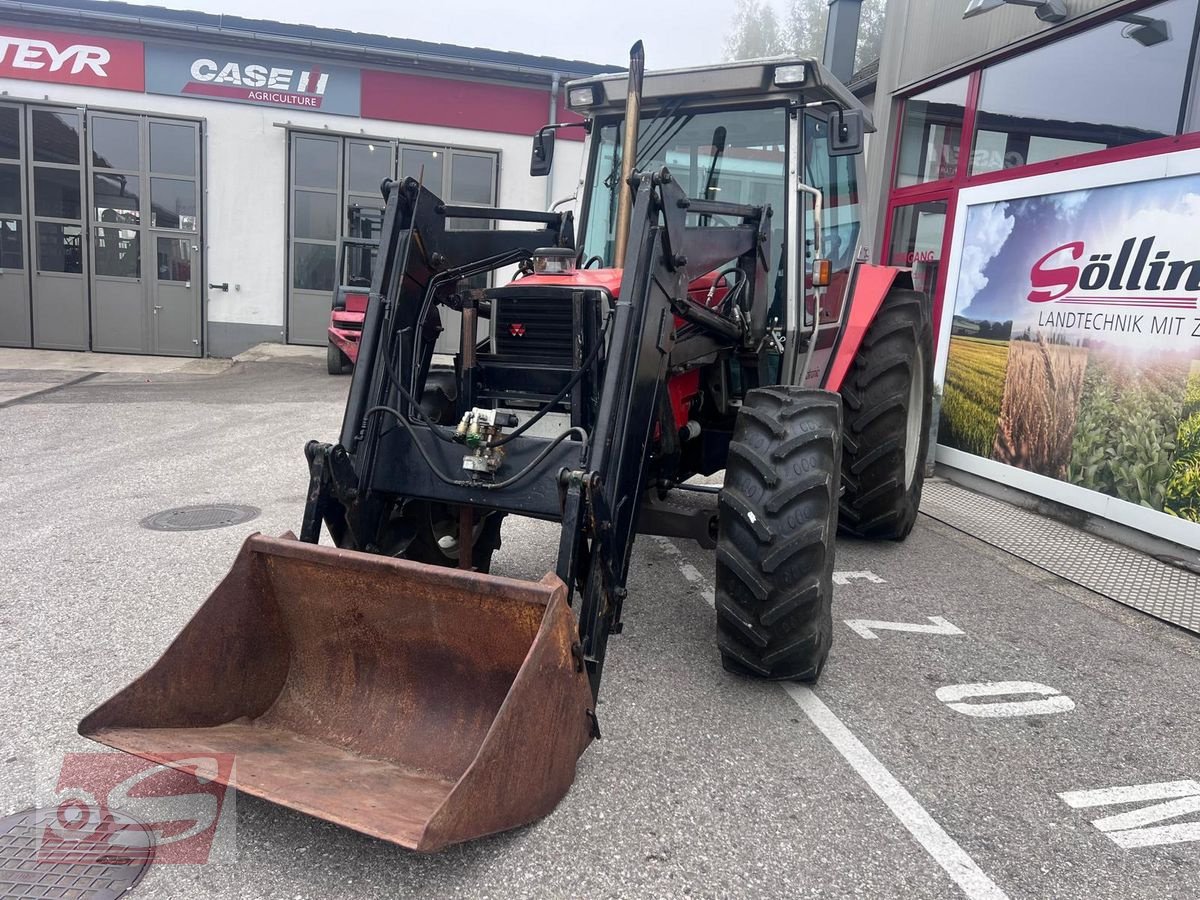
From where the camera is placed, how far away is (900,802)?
2.83 m

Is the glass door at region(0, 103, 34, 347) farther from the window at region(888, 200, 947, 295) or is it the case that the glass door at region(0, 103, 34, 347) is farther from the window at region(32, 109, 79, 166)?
the window at region(888, 200, 947, 295)

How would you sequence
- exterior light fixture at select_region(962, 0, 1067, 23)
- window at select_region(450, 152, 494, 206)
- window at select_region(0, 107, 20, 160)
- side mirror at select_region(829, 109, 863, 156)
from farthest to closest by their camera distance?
Result: window at select_region(450, 152, 494, 206) < window at select_region(0, 107, 20, 160) < exterior light fixture at select_region(962, 0, 1067, 23) < side mirror at select_region(829, 109, 863, 156)

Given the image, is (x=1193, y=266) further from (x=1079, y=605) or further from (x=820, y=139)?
(x=820, y=139)

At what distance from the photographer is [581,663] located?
2547mm

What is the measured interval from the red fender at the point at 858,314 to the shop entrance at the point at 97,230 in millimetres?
12750

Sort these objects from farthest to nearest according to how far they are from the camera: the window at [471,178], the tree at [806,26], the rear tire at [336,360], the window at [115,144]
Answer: the tree at [806,26] < the window at [471,178] < the window at [115,144] < the rear tire at [336,360]

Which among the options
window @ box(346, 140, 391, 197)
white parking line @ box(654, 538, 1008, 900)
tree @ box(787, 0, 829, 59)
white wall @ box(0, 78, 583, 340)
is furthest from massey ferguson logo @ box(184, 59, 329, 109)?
tree @ box(787, 0, 829, 59)

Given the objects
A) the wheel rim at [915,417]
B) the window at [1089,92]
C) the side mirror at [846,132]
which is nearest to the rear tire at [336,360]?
the window at [1089,92]

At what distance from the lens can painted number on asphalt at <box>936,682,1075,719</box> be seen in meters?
3.52

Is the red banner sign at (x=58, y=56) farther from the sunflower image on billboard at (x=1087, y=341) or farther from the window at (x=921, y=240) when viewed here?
the sunflower image on billboard at (x=1087, y=341)

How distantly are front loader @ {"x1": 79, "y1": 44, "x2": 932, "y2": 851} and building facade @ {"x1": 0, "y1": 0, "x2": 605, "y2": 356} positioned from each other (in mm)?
10533

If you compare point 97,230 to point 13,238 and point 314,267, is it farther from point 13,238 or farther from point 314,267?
point 314,267

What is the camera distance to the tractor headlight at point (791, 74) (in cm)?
392

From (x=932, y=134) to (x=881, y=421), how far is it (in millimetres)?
5361
